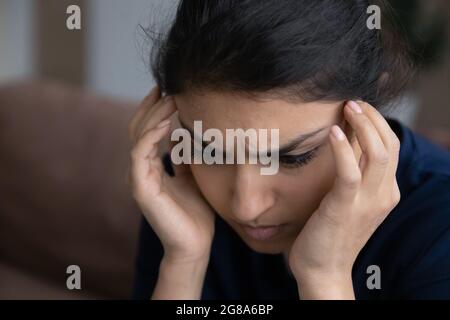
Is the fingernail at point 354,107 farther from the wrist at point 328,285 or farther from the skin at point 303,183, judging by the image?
the wrist at point 328,285

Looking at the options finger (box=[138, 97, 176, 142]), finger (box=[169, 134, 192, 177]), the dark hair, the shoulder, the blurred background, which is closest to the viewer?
the dark hair

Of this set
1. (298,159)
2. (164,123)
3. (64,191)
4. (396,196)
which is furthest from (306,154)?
(64,191)

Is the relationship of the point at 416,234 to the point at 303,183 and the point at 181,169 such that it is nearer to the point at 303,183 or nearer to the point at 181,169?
the point at 303,183

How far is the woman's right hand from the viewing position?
1011mm

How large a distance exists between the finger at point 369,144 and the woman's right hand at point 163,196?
0.28 m

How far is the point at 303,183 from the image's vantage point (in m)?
0.88

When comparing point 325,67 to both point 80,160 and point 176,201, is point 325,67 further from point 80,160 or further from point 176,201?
point 80,160

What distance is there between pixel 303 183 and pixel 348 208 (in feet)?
0.22

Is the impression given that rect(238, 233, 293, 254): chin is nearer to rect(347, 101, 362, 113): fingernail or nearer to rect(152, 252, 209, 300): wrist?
rect(152, 252, 209, 300): wrist

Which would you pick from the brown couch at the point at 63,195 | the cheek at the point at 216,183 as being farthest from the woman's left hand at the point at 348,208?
the brown couch at the point at 63,195

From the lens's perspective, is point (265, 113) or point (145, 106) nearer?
point (265, 113)

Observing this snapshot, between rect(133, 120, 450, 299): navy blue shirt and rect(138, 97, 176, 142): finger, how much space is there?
0.75ft

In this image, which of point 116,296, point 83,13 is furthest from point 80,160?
point 83,13

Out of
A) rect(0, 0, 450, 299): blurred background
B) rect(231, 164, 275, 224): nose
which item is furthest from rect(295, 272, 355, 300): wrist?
rect(0, 0, 450, 299): blurred background
